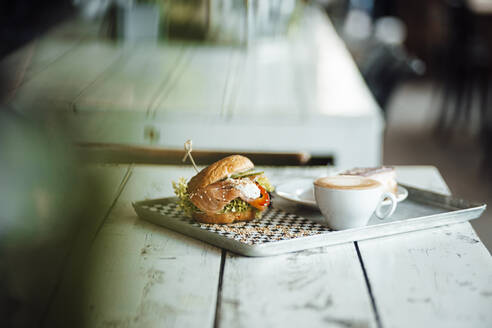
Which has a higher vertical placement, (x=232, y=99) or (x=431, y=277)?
(x=431, y=277)

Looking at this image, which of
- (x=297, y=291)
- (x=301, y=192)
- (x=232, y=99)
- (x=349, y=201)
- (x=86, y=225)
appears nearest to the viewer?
(x=86, y=225)

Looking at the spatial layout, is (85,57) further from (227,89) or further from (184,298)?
(184,298)

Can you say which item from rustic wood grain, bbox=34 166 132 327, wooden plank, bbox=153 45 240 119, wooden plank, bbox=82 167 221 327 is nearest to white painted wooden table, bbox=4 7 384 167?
wooden plank, bbox=153 45 240 119

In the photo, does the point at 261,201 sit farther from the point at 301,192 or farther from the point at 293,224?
the point at 301,192

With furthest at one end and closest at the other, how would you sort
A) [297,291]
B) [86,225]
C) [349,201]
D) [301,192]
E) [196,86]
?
[196,86] → [301,192] → [349,201] → [297,291] → [86,225]

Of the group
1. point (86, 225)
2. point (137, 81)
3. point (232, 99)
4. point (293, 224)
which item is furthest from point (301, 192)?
point (137, 81)

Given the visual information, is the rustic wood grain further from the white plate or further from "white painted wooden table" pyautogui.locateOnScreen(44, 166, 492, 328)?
the white plate

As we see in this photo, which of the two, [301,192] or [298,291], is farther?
[301,192]
